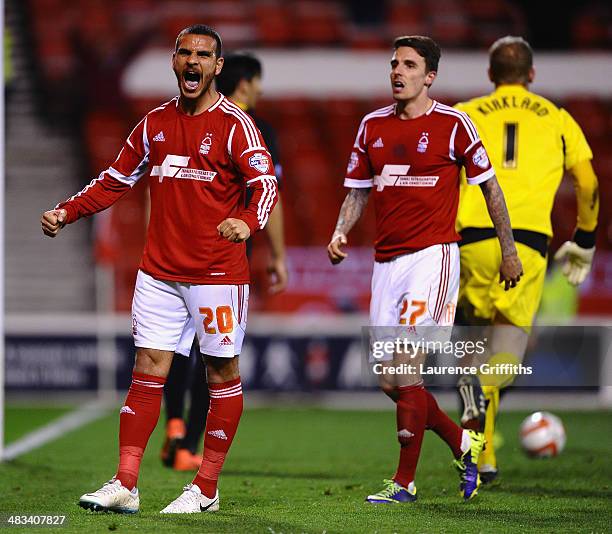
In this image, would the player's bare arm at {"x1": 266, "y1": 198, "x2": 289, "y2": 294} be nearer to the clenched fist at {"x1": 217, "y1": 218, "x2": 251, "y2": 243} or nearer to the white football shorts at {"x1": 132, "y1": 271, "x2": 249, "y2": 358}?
the white football shorts at {"x1": 132, "y1": 271, "x2": 249, "y2": 358}

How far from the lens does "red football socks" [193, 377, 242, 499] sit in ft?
16.4

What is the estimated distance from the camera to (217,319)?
4918 millimetres

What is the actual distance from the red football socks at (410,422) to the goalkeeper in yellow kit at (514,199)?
81 cm

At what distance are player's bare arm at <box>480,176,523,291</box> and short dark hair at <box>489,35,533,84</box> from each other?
39.9 inches

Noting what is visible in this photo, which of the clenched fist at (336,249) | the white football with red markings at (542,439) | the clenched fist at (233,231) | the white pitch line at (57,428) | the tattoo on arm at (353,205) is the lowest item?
the white pitch line at (57,428)

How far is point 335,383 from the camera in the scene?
37.6 ft

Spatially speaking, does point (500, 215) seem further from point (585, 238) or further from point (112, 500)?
point (112, 500)

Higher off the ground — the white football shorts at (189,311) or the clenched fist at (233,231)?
the clenched fist at (233,231)

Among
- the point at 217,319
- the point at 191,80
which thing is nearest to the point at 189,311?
the point at 217,319

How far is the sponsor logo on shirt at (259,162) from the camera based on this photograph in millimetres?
4848

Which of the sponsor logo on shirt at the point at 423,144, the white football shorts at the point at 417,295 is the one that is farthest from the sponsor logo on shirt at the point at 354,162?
the white football shorts at the point at 417,295

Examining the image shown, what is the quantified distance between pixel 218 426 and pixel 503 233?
59.9 inches

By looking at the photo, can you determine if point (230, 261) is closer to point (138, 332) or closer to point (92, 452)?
point (138, 332)

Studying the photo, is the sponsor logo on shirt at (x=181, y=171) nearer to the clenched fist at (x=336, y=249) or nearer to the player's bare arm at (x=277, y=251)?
the clenched fist at (x=336, y=249)
